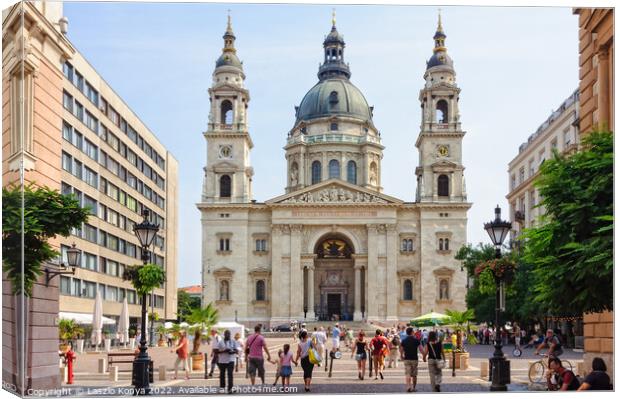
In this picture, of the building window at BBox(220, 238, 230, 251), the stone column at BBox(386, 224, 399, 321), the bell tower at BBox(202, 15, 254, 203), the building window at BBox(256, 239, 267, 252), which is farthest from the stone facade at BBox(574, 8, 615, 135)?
the building window at BBox(256, 239, 267, 252)

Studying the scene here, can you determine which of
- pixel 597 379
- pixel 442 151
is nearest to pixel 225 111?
pixel 442 151

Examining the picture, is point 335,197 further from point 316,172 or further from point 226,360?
point 226,360

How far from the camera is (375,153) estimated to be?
100 m

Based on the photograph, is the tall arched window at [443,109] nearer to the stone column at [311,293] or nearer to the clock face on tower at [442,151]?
the clock face on tower at [442,151]

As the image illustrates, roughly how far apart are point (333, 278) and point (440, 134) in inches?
1630

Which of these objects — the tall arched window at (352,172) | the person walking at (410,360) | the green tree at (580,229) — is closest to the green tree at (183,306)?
the person walking at (410,360)

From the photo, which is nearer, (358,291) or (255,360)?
(255,360)

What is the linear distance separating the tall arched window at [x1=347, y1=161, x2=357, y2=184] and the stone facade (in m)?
75.2

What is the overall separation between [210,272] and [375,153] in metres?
27.1

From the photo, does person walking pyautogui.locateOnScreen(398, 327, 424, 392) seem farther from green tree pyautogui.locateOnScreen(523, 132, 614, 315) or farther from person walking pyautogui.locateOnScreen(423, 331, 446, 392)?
Answer: green tree pyautogui.locateOnScreen(523, 132, 614, 315)

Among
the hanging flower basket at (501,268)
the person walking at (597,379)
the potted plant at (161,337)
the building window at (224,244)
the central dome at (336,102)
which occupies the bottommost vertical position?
the potted plant at (161,337)

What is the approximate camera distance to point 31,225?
819 inches

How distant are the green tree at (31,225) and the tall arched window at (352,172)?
77.4 metres

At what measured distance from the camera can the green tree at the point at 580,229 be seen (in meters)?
19.7
